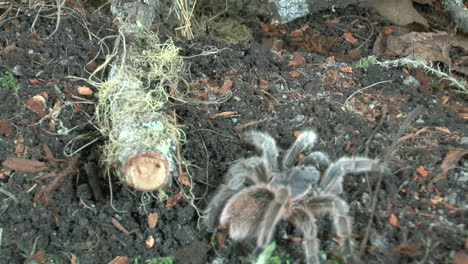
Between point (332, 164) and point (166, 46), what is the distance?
156 cm

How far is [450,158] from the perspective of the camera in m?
2.89

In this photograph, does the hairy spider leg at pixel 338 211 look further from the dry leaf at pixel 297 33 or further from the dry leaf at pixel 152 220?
the dry leaf at pixel 297 33

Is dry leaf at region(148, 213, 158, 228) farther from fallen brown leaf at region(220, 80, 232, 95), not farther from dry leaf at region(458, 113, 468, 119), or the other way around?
dry leaf at region(458, 113, 468, 119)

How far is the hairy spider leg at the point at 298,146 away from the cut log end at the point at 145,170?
2.55ft

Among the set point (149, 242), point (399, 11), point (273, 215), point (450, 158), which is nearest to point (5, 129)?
point (149, 242)

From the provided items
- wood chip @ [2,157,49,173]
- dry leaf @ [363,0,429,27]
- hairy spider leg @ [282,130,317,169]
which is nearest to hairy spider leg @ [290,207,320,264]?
hairy spider leg @ [282,130,317,169]

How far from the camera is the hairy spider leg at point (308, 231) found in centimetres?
250

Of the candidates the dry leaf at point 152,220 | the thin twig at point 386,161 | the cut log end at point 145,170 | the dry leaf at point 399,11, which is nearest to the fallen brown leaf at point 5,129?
the cut log end at point 145,170

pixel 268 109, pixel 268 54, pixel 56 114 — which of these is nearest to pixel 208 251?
pixel 268 109

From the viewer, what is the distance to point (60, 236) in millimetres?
2639

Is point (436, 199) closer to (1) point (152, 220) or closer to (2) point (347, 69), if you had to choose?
(2) point (347, 69)

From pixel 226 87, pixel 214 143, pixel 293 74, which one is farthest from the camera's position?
pixel 293 74

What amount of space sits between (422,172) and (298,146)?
70 centimetres

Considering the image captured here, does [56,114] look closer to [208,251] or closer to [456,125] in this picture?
[208,251]
